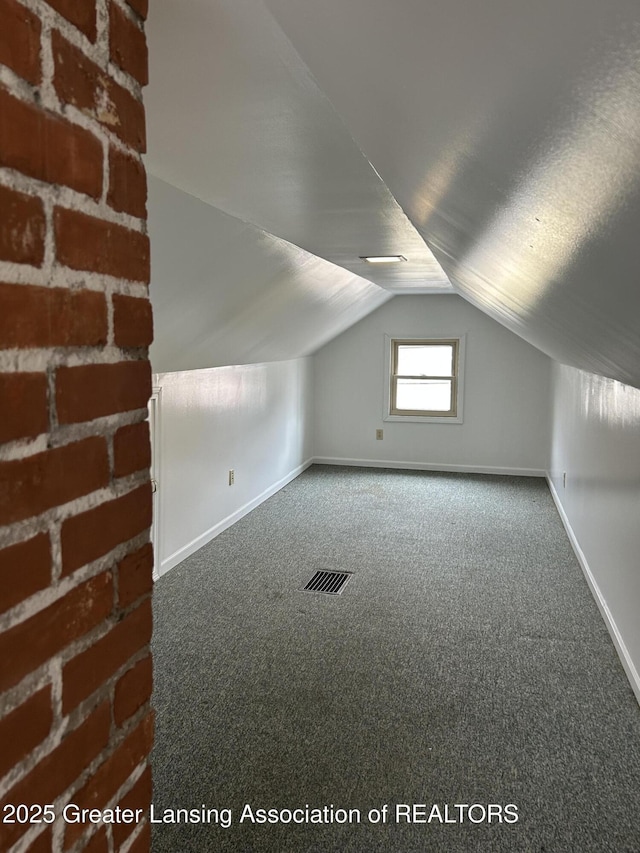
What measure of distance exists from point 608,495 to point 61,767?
3187mm

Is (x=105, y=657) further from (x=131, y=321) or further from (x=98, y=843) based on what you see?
(x=131, y=321)

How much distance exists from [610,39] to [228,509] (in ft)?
14.6

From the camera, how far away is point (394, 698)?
258cm

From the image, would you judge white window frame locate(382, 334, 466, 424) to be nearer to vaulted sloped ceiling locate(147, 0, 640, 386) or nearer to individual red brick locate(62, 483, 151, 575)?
vaulted sloped ceiling locate(147, 0, 640, 386)

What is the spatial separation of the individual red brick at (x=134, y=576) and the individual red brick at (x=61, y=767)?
140mm

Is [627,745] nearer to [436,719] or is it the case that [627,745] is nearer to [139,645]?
[436,719]

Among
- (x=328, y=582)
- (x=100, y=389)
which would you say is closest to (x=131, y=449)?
(x=100, y=389)

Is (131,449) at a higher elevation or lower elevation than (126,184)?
lower

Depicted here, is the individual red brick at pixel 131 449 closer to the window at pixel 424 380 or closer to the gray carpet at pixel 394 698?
the gray carpet at pixel 394 698

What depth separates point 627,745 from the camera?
7.51 feet

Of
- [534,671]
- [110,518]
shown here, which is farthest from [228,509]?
[110,518]

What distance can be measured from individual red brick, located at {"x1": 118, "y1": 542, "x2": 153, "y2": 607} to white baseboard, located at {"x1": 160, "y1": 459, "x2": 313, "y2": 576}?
118 inches

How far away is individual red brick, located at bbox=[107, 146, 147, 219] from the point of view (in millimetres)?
822

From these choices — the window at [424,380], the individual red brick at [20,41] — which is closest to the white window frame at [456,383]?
the window at [424,380]
